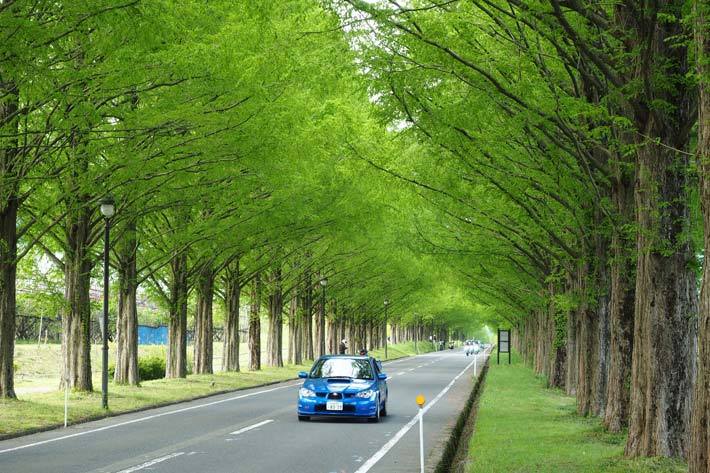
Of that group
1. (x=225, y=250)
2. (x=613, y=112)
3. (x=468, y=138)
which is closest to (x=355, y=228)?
(x=225, y=250)

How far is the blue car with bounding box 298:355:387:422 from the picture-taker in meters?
19.1

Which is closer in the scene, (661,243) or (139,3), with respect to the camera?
(661,243)

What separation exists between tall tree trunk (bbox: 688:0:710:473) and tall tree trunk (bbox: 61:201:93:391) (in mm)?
19579

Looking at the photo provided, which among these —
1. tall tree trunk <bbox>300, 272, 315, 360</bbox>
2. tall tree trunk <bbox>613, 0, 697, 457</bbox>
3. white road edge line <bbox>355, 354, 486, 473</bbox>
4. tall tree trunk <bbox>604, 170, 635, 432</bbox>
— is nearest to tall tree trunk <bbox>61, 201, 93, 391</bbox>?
white road edge line <bbox>355, 354, 486, 473</bbox>

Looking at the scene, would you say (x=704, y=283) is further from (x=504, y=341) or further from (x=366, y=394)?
(x=504, y=341)

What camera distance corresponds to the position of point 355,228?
3684cm

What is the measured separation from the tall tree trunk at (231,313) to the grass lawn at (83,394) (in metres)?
1.25

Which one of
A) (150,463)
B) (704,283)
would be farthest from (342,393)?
(704,283)

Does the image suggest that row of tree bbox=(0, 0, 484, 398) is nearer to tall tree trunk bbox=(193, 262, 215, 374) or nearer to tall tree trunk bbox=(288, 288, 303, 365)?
tall tree trunk bbox=(193, 262, 215, 374)

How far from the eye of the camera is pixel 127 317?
29203mm

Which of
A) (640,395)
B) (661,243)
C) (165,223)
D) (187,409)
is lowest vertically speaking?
(187,409)

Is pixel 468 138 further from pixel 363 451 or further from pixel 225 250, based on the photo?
pixel 225 250

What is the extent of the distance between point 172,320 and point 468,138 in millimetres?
20986

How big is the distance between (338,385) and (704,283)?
12.8 meters
